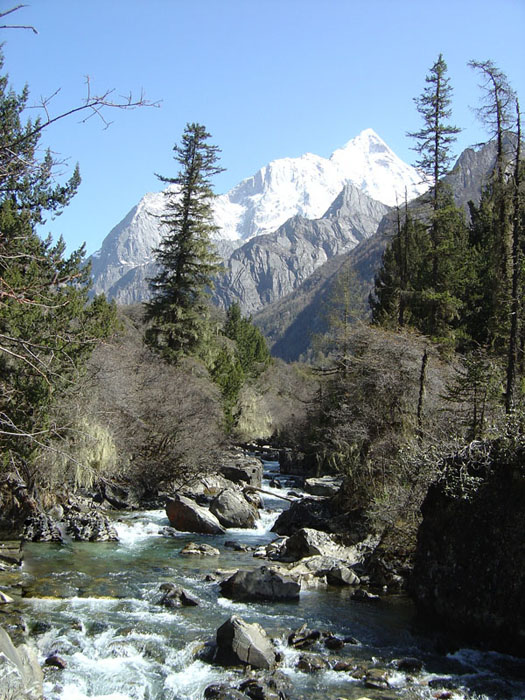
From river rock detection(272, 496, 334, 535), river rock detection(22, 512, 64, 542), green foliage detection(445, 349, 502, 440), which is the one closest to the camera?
green foliage detection(445, 349, 502, 440)

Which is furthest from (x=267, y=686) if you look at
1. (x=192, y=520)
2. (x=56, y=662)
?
(x=192, y=520)

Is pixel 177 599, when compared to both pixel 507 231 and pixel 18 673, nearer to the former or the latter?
pixel 18 673

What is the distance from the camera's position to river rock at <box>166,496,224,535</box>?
16.7 meters

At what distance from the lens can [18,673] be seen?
19.4ft

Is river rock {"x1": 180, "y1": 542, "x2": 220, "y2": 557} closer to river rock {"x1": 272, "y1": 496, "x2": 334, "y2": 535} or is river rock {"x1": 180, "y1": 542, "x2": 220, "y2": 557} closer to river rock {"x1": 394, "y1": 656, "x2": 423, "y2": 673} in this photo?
river rock {"x1": 272, "y1": 496, "x2": 334, "y2": 535}

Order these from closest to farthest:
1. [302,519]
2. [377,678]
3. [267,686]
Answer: [267,686], [377,678], [302,519]

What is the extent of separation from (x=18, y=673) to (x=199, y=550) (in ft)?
28.3

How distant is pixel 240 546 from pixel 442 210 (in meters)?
16.6

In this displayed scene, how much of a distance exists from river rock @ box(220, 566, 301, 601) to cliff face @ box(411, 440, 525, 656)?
2.41 metres

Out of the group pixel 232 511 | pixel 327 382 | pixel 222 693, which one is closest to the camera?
pixel 222 693

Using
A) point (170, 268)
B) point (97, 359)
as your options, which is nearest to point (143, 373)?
point (97, 359)

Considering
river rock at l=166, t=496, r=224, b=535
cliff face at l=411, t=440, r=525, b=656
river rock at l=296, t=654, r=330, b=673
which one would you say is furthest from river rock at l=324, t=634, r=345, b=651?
river rock at l=166, t=496, r=224, b=535

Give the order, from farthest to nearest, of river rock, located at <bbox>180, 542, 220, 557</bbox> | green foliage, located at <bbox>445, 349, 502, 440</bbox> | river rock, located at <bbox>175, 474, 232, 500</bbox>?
river rock, located at <bbox>175, 474, 232, 500</bbox>, river rock, located at <bbox>180, 542, 220, 557</bbox>, green foliage, located at <bbox>445, 349, 502, 440</bbox>

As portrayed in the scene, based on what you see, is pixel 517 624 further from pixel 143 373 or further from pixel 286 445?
pixel 286 445
